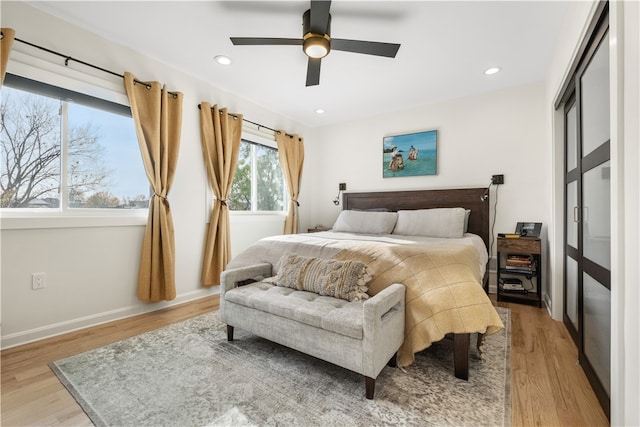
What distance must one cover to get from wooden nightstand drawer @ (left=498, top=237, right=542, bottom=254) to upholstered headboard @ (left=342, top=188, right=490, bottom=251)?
42 cm

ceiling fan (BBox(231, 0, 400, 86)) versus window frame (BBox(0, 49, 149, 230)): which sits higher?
ceiling fan (BBox(231, 0, 400, 86))

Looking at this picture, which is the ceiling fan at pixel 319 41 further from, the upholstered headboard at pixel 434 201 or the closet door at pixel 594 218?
the upholstered headboard at pixel 434 201

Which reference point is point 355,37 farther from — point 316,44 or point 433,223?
point 433,223

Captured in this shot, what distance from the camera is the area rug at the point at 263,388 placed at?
1.33 metres

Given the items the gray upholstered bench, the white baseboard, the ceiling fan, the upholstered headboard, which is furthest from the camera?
the upholstered headboard

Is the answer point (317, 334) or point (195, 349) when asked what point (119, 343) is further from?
point (317, 334)

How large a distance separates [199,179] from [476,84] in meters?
3.42

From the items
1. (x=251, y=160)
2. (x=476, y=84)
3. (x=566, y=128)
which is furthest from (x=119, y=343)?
(x=476, y=84)

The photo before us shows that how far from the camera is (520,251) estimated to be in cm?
294

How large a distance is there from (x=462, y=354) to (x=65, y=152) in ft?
10.8

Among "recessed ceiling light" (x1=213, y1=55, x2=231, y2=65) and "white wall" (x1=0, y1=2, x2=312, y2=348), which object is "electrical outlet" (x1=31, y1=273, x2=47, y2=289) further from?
"recessed ceiling light" (x1=213, y1=55, x2=231, y2=65)

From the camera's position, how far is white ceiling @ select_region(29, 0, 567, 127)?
2061 mm

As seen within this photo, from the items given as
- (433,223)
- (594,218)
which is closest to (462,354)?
(594,218)

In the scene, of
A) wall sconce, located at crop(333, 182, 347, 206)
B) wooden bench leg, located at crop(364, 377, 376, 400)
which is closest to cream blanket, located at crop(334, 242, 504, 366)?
wooden bench leg, located at crop(364, 377, 376, 400)
